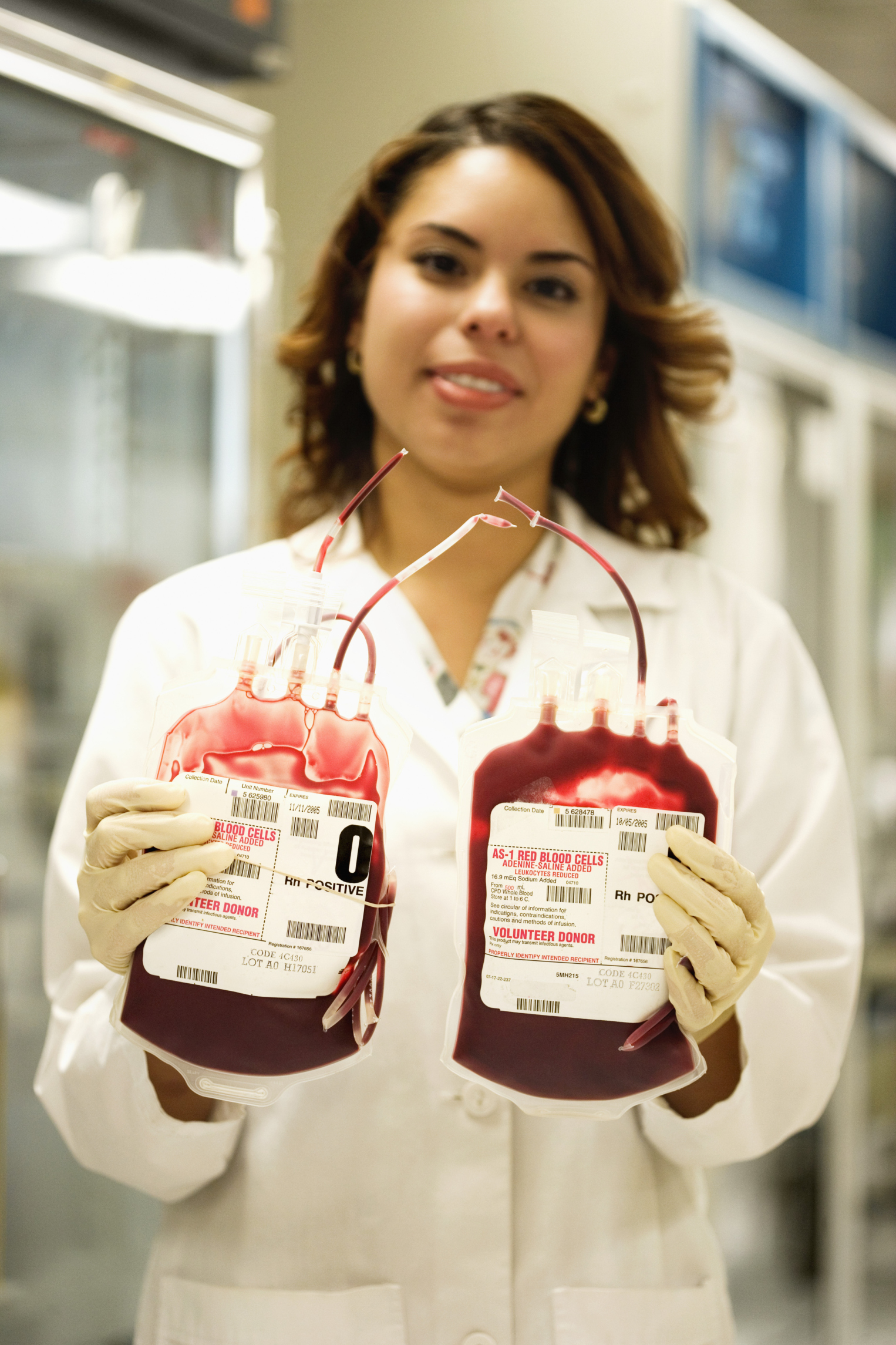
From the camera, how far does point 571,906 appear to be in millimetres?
745

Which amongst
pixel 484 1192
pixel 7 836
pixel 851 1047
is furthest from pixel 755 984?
pixel 851 1047

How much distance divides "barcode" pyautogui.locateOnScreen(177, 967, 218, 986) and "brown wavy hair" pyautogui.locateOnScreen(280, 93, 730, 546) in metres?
0.71

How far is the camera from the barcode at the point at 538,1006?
0.76m

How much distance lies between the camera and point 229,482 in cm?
184

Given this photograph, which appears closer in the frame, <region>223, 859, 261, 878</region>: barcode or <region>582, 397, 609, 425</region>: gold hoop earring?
<region>223, 859, 261, 878</region>: barcode

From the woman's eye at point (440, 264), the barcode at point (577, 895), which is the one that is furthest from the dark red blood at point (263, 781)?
the woman's eye at point (440, 264)

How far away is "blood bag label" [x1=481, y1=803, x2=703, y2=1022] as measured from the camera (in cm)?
75

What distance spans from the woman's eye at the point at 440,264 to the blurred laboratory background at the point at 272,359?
0.30 metres

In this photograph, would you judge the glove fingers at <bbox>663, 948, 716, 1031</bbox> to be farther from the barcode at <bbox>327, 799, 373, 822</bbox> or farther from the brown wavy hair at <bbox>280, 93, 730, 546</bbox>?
the brown wavy hair at <bbox>280, 93, 730, 546</bbox>

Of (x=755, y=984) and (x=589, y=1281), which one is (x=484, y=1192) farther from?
(x=755, y=984)

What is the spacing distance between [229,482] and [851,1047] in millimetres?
1744

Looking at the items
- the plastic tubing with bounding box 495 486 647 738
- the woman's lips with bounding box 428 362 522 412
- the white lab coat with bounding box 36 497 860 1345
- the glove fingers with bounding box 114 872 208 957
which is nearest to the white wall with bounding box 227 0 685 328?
the woman's lips with bounding box 428 362 522 412

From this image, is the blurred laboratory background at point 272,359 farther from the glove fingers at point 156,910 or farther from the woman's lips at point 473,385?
the glove fingers at point 156,910

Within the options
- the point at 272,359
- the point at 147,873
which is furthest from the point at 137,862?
the point at 272,359
